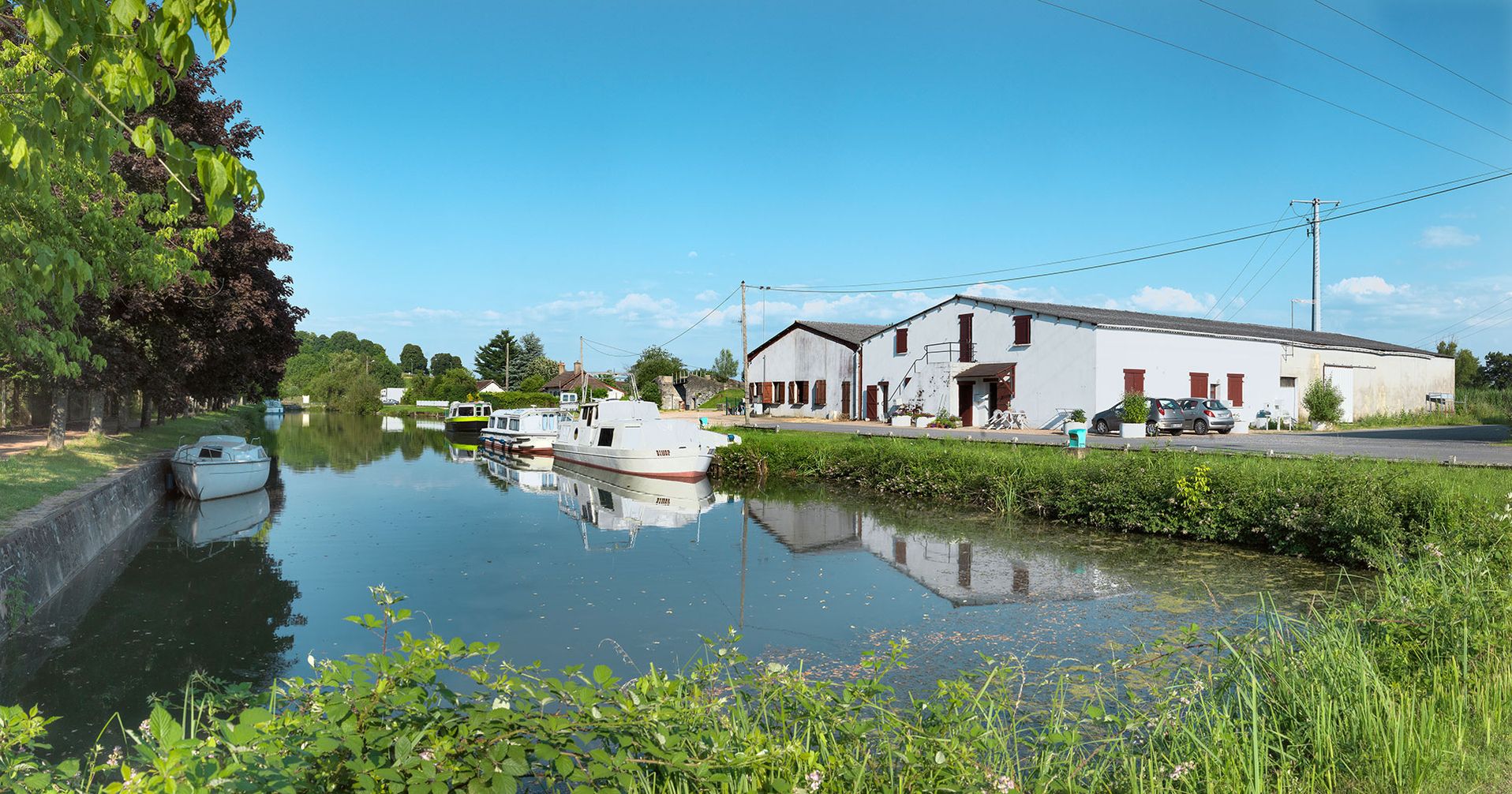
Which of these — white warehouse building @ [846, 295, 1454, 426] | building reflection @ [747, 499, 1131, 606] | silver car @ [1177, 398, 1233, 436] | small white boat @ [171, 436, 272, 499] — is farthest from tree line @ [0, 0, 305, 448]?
silver car @ [1177, 398, 1233, 436]

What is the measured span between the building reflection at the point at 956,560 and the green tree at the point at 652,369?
50453 millimetres

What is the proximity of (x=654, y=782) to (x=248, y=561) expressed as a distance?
42.5 ft

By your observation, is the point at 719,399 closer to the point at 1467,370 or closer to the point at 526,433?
the point at 526,433

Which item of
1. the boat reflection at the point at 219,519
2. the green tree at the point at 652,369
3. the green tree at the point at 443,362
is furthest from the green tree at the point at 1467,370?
the green tree at the point at 443,362

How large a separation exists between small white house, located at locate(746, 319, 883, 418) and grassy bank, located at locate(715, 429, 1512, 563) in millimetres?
22208

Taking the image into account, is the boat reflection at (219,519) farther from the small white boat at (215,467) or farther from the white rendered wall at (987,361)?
the white rendered wall at (987,361)

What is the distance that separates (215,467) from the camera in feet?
64.6

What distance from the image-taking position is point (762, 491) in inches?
933

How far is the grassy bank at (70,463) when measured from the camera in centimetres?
1218

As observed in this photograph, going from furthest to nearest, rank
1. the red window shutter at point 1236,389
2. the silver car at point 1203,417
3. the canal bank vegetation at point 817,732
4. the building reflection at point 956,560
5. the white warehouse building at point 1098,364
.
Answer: the red window shutter at point 1236,389
the white warehouse building at point 1098,364
the silver car at point 1203,417
the building reflection at point 956,560
the canal bank vegetation at point 817,732

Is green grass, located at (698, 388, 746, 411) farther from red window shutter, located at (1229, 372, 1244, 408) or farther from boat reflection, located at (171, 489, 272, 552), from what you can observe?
boat reflection, located at (171, 489, 272, 552)

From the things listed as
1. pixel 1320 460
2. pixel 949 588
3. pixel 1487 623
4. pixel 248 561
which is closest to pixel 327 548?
pixel 248 561

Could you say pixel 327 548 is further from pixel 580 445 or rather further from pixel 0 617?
pixel 580 445

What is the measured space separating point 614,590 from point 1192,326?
1325 inches
